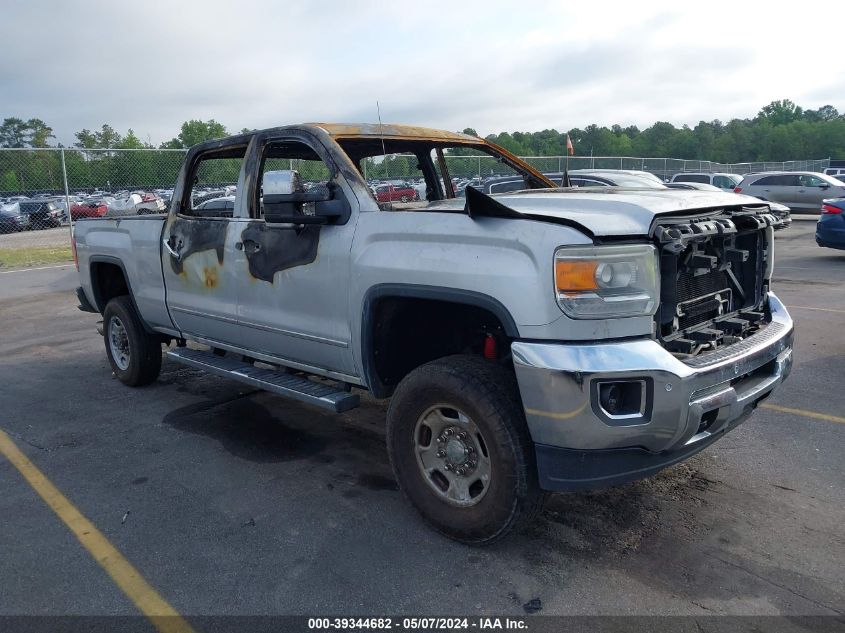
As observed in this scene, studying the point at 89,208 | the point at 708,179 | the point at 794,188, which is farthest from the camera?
the point at 708,179

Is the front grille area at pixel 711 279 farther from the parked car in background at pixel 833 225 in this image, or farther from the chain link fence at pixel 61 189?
the chain link fence at pixel 61 189

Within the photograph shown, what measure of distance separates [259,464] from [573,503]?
1980 mm

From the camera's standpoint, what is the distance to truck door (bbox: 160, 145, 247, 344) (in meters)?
4.65

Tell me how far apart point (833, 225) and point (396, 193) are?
11.0 m

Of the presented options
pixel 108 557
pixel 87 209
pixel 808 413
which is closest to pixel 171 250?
pixel 108 557

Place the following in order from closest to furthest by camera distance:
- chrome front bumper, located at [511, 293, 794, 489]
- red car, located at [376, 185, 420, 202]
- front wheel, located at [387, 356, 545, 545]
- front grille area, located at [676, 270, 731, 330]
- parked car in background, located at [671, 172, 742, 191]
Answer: chrome front bumper, located at [511, 293, 794, 489] → front wheel, located at [387, 356, 545, 545] → front grille area, located at [676, 270, 731, 330] → red car, located at [376, 185, 420, 202] → parked car in background, located at [671, 172, 742, 191]

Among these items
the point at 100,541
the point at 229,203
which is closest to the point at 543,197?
the point at 100,541

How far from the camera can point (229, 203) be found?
5.93 metres

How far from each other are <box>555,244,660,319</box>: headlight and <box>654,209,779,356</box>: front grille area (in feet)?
0.61

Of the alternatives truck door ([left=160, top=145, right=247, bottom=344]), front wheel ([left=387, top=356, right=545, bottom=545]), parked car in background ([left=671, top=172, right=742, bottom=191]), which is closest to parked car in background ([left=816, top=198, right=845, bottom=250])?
truck door ([left=160, top=145, right=247, bottom=344])

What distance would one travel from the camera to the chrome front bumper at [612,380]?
2838 millimetres

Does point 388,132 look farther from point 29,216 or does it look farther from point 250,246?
point 29,216

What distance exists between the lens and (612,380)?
9.32 feet

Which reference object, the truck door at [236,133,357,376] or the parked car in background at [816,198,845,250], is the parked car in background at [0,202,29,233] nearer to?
the truck door at [236,133,357,376]
